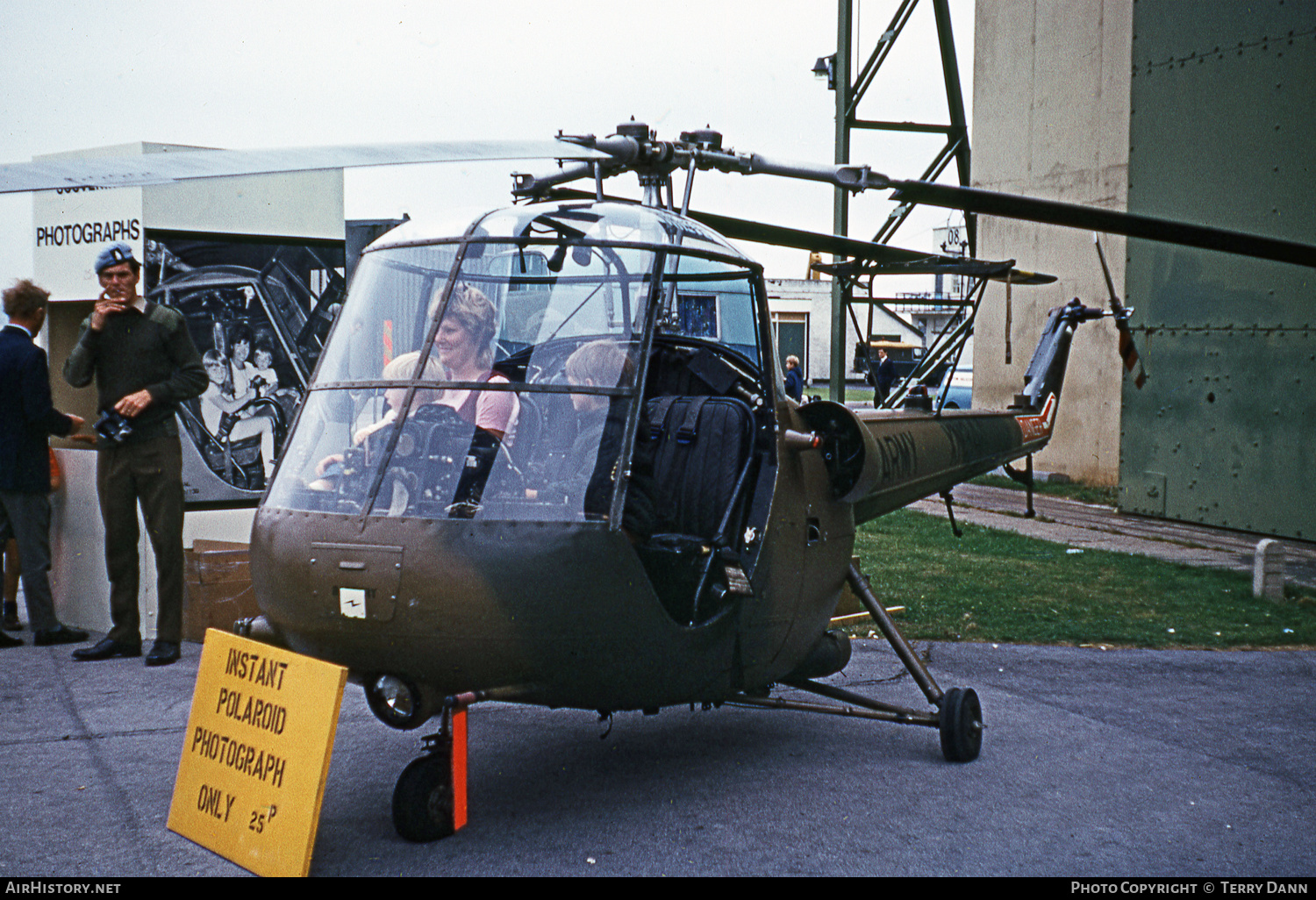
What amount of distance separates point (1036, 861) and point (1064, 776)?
38.0 inches

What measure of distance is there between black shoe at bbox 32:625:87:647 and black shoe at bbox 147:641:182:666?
2.69ft

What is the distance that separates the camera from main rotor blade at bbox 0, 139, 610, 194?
8.80ft

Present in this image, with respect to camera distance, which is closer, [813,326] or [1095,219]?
[1095,219]

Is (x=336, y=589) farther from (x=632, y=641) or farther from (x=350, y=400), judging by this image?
(x=632, y=641)

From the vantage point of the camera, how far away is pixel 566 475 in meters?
3.48

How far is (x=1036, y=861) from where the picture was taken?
356cm

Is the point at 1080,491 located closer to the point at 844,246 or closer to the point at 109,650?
the point at 844,246

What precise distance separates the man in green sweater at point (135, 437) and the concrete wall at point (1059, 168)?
31.9 feet

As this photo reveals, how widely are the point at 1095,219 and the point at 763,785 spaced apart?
2.73m

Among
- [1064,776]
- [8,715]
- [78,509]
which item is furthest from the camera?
[78,509]

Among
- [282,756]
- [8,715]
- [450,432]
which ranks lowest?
[8,715]

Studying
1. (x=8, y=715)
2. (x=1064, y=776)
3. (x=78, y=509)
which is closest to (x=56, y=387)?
(x=78, y=509)

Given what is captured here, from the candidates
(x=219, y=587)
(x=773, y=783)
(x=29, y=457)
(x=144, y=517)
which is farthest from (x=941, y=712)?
(x=29, y=457)

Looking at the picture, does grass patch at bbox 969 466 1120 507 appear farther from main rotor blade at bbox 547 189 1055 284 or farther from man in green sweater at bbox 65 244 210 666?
man in green sweater at bbox 65 244 210 666
